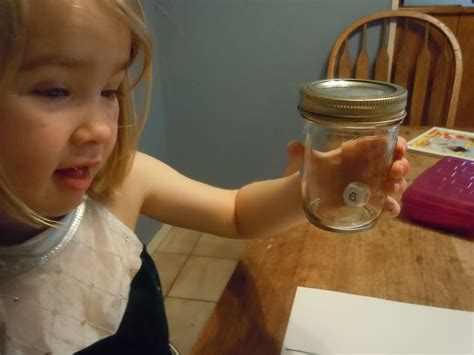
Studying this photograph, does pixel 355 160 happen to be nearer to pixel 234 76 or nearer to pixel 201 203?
pixel 201 203

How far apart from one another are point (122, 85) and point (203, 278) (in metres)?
1.14

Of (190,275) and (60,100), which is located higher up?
(60,100)

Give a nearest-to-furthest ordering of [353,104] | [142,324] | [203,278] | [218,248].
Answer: [353,104] → [142,324] → [203,278] → [218,248]

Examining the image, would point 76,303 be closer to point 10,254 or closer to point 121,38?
point 10,254

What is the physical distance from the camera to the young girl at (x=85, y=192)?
365 mm

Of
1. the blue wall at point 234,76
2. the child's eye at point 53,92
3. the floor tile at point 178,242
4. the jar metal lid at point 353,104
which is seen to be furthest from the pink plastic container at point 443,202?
the floor tile at point 178,242

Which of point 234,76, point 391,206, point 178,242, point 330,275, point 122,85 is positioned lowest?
point 178,242

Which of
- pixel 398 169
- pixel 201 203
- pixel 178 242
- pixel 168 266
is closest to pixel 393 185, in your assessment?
pixel 398 169

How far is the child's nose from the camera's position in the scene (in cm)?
40

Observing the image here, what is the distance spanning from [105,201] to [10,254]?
0.53 ft

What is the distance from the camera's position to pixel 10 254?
472 millimetres

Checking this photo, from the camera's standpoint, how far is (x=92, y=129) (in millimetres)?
409

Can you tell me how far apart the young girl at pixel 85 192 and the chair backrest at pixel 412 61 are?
1.00 metres

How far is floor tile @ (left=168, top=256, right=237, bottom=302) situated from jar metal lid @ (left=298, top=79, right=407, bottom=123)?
1.15 metres
